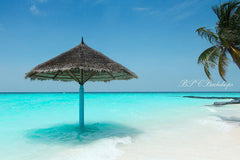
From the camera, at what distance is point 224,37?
524 cm

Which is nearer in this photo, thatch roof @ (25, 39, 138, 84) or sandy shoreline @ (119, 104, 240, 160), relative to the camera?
sandy shoreline @ (119, 104, 240, 160)

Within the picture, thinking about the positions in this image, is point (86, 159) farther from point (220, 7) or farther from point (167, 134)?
point (220, 7)

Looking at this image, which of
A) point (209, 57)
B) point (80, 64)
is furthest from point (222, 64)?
point (80, 64)

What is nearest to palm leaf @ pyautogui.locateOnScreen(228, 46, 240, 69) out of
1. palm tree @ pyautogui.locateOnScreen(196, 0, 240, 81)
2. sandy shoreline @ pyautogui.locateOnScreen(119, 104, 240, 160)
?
palm tree @ pyautogui.locateOnScreen(196, 0, 240, 81)

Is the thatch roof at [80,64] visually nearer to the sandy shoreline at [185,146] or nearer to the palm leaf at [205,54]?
the sandy shoreline at [185,146]

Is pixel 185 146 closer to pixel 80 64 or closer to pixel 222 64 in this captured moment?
pixel 80 64

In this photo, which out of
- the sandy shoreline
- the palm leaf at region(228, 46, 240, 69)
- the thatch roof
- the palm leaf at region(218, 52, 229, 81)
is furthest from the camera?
the palm leaf at region(218, 52, 229, 81)

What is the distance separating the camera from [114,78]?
544 cm

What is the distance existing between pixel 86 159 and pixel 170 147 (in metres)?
1.65

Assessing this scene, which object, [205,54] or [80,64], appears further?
[205,54]

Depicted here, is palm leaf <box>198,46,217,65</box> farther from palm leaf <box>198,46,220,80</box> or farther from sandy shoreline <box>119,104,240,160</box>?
sandy shoreline <box>119,104,240,160</box>

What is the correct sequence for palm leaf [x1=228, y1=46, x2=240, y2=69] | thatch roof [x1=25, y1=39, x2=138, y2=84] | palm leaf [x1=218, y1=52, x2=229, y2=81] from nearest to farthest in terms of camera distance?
thatch roof [x1=25, y1=39, x2=138, y2=84]
palm leaf [x1=228, y1=46, x2=240, y2=69]
palm leaf [x1=218, y1=52, x2=229, y2=81]

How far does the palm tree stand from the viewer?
16.9ft

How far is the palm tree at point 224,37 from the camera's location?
202 inches
